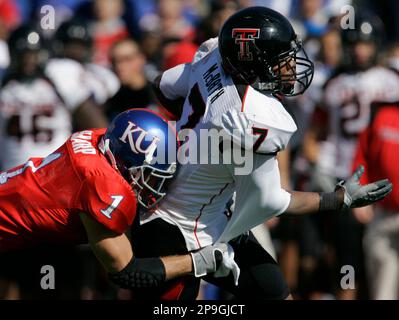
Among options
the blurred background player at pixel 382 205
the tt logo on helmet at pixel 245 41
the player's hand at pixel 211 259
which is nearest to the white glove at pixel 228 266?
the player's hand at pixel 211 259

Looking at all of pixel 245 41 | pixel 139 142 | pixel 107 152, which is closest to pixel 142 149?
pixel 139 142

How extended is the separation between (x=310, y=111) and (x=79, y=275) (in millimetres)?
1960

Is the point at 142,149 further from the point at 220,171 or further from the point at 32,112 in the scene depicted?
the point at 32,112

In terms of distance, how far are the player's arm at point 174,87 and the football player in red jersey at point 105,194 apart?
1.53ft

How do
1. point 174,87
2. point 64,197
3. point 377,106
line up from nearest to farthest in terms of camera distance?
point 64,197
point 174,87
point 377,106

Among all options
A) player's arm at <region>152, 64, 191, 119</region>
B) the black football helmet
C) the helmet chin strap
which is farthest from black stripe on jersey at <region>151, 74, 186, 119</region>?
the helmet chin strap

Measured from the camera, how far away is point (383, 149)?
6461mm

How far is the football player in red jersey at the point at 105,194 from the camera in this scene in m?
4.42

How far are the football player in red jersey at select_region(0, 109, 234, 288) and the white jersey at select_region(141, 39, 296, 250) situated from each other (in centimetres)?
15

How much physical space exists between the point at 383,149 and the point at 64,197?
103 inches

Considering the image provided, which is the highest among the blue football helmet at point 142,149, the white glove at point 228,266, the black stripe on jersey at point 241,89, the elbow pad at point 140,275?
the black stripe on jersey at point 241,89

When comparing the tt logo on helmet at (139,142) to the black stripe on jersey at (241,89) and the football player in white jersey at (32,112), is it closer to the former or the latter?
the black stripe on jersey at (241,89)

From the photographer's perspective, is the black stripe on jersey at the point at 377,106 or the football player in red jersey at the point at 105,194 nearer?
the football player in red jersey at the point at 105,194

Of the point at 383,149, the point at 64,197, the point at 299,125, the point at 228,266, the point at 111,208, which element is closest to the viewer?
the point at 111,208
